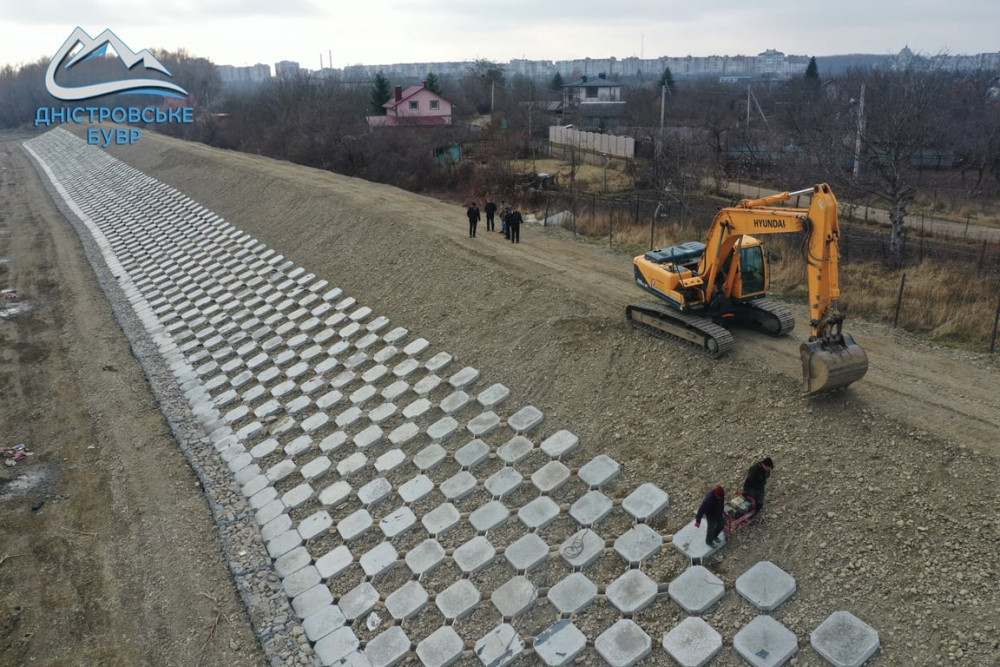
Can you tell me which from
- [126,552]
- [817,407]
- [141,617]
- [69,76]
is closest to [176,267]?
[126,552]

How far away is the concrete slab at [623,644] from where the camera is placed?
8031 millimetres

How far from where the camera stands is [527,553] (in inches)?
384

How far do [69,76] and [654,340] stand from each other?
5367 inches

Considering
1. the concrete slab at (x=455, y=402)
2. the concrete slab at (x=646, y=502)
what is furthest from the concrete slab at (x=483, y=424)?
the concrete slab at (x=646, y=502)

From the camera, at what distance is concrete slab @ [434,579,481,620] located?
920 cm

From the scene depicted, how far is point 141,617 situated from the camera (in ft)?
32.4

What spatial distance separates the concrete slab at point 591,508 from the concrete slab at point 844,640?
3235 mm

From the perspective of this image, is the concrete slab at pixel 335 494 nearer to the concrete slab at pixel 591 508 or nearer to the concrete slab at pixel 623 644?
the concrete slab at pixel 591 508

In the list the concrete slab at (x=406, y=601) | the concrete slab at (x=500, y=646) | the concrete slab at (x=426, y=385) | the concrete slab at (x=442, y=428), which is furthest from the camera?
the concrete slab at (x=426, y=385)

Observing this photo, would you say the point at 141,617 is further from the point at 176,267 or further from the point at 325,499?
the point at 176,267

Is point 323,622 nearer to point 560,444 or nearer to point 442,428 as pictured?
point 442,428

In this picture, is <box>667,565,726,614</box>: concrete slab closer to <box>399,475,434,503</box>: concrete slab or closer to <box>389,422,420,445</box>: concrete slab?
<box>399,475,434,503</box>: concrete slab

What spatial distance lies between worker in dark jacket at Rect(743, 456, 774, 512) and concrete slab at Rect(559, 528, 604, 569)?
2189 mm

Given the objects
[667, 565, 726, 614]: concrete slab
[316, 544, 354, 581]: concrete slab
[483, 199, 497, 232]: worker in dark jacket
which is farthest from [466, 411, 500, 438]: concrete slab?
[483, 199, 497, 232]: worker in dark jacket
